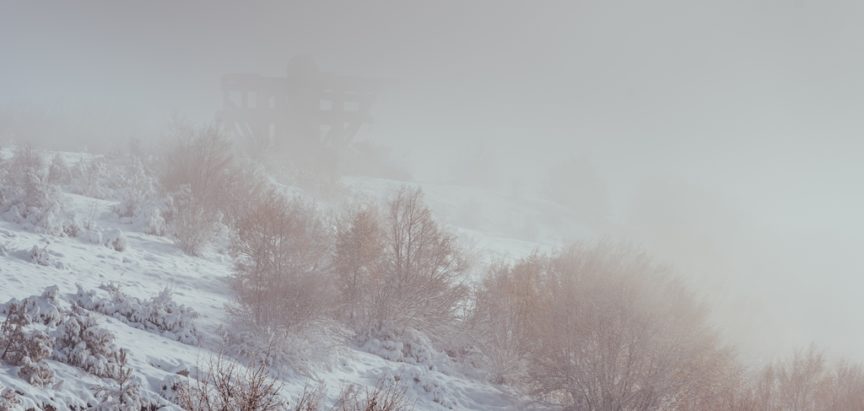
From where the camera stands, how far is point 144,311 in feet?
42.0

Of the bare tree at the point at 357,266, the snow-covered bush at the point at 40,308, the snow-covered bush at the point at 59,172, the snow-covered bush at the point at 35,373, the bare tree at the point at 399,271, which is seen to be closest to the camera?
the snow-covered bush at the point at 35,373

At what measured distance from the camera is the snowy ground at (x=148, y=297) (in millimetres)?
9953

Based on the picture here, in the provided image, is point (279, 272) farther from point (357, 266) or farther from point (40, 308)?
point (40, 308)

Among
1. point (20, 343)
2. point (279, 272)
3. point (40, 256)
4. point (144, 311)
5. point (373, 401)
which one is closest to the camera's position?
point (373, 401)

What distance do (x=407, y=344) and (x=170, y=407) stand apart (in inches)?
451

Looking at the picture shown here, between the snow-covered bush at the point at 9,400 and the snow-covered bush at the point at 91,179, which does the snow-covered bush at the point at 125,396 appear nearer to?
the snow-covered bush at the point at 9,400

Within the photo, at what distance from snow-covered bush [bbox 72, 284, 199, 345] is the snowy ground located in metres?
0.28

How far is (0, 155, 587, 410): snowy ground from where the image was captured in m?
9.95

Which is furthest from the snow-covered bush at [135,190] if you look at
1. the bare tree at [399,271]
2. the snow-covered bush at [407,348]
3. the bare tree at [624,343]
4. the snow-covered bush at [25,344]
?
the bare tree at [624,343]

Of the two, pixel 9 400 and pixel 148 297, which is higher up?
pixel 148 297

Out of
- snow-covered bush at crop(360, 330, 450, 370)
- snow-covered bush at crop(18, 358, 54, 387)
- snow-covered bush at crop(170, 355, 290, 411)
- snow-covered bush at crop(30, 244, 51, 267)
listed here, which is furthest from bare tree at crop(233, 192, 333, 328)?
snow-covered bush at crop(18, 358, 54, 387)

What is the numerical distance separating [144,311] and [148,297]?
1.29 m

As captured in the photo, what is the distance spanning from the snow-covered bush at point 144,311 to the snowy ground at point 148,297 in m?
0.28

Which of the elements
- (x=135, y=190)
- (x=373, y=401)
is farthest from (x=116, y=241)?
(x=373, y=401)
